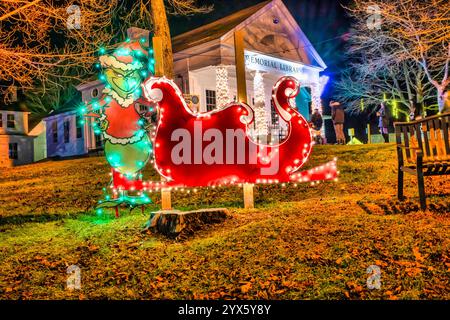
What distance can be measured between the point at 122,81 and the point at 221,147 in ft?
7.49

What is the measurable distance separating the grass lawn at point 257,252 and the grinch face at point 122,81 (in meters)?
2.51

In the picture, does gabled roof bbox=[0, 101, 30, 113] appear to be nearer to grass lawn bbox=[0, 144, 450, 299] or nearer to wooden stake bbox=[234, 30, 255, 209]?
grass lawn bbox=[0, 144, 450, 299]

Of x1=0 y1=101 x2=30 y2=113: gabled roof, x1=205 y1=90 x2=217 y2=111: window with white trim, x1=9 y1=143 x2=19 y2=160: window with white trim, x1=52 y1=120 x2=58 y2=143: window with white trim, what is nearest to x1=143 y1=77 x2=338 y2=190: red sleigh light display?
x1=205 y1=90 x2=217 y2=111: window with white trim

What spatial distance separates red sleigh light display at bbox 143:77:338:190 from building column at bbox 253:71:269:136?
11364 mm

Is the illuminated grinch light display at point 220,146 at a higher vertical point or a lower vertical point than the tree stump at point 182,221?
higher

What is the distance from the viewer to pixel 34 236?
7.86 metres

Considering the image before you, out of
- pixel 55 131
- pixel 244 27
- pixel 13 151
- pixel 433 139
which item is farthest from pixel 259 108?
pixel 13 151

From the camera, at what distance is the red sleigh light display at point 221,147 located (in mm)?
7684

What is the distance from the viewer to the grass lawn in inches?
187

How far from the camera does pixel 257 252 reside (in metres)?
5.71

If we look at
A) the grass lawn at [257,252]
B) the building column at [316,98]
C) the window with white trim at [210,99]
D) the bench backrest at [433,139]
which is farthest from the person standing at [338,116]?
the bench backrest at [433,139]

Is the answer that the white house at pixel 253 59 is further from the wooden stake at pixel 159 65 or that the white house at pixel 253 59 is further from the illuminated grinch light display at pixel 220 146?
the illuminated grinch light display at pixel 220 146
